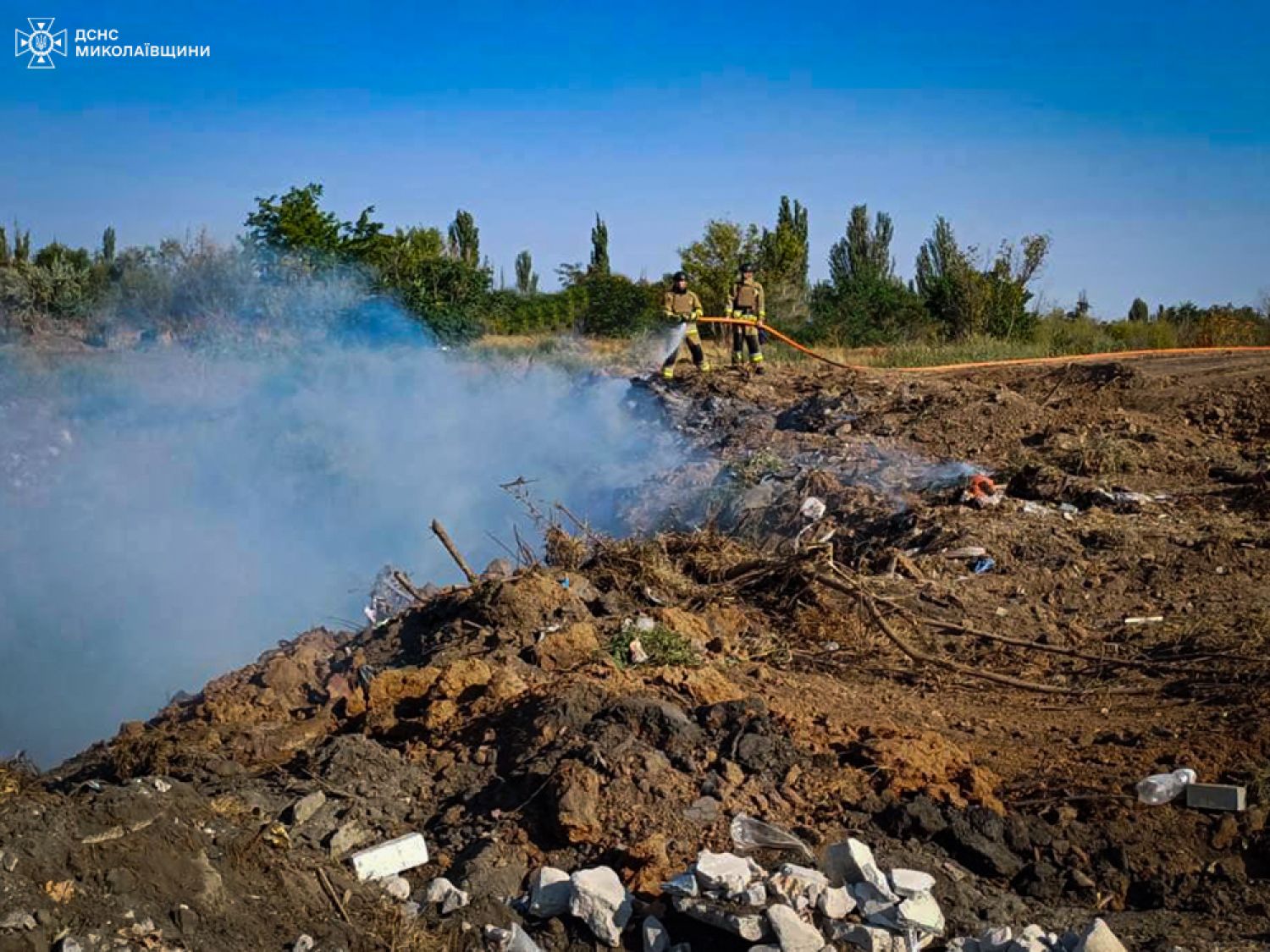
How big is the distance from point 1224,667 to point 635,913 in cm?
427

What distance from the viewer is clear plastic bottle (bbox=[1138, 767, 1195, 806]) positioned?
17.6 ft

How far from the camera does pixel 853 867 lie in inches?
181

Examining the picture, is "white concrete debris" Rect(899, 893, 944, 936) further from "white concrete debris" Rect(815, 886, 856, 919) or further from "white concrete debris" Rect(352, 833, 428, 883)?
"white concrete debris" Rect(352, 833, 428, 883)

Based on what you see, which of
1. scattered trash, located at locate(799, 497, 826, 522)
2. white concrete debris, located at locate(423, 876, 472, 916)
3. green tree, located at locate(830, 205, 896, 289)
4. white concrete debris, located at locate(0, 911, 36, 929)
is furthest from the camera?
green tree, located at locate(830, 205, 896, 289)

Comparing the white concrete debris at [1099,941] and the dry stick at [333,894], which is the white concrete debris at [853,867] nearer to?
the white concrete debris at [1099,941]

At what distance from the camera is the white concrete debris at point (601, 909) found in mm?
4645

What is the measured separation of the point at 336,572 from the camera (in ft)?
49.0

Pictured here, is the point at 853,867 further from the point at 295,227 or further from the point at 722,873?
the point at 295,227

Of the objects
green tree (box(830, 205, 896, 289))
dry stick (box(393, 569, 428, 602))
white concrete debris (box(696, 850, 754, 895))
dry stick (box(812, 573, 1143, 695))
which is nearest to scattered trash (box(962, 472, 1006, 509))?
dry stick (box(812, 573, 1143, 695))

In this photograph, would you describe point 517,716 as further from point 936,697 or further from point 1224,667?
point 1224,667

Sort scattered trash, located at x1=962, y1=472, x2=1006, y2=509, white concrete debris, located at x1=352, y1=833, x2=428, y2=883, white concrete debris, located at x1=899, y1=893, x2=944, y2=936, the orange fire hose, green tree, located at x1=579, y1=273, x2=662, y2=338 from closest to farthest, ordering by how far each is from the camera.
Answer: white concrete debris, located at x1=899, y1=893, x2=944, y2=936, white concrete debris, located at x1=352, y1=833, x2=428, y2=883, scattered trash, located at x1=962, y1=472, x2=1006, y2=509, the orange fire hose, green tree, located at x1=579, y1=273, x2=662, y2=338

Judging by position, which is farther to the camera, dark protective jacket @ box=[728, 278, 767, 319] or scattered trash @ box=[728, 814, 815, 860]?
dark protective jacket @ box=[728, 278, 767, 319]

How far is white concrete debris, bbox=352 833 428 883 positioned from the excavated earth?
0.37ft

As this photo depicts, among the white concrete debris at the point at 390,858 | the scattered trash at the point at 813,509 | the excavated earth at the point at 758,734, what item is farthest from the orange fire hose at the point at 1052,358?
the white concrete debris at the point at 390,858
